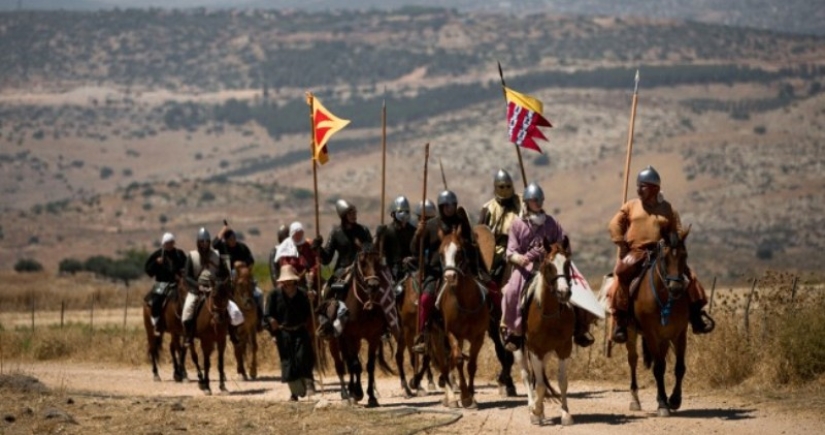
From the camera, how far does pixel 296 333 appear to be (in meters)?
23.2

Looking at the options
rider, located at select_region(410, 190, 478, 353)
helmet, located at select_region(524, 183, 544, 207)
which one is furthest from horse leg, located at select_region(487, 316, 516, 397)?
helmet, located at select_region(524, 183, 544, 207)

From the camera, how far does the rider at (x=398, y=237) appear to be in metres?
22.8

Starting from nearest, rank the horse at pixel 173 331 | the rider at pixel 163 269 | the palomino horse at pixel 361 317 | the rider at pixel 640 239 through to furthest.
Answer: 1. the rider at pixel 640 239
2. the palomino horse at pixel 361 317
3. the horse at pixel 173 331
4. the rider at pixel 163 269

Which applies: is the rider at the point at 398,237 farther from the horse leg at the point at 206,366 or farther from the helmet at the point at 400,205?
the horse leg at the point at 206,366

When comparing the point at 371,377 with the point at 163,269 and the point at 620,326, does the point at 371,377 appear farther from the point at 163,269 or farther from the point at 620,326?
the point at 163,269

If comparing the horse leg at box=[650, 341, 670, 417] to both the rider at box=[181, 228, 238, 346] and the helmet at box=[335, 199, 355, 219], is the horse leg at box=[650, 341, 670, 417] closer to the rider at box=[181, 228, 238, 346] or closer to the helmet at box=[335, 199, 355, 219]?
the helmet at box=[335, 199, 355, 219]

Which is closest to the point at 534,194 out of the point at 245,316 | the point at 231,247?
the point at 231,247

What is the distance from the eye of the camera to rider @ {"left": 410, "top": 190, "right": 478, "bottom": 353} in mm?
21219

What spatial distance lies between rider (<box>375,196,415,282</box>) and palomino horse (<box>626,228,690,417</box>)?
160 inches

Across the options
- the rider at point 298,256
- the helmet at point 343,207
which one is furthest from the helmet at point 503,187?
the rider at point 298,256

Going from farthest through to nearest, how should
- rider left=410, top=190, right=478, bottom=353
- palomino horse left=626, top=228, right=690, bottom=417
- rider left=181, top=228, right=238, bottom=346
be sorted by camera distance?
1. rider left=181, top=228, right=238, bottom=346
2. rider left=410, top=190, right=478, bottom=353
3. palomino horse left=626, top=228, right=690, bottom=417

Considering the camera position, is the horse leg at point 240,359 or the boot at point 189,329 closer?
the boot at point 189,329

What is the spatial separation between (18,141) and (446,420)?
177 metres

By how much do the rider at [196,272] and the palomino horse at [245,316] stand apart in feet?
4.55
